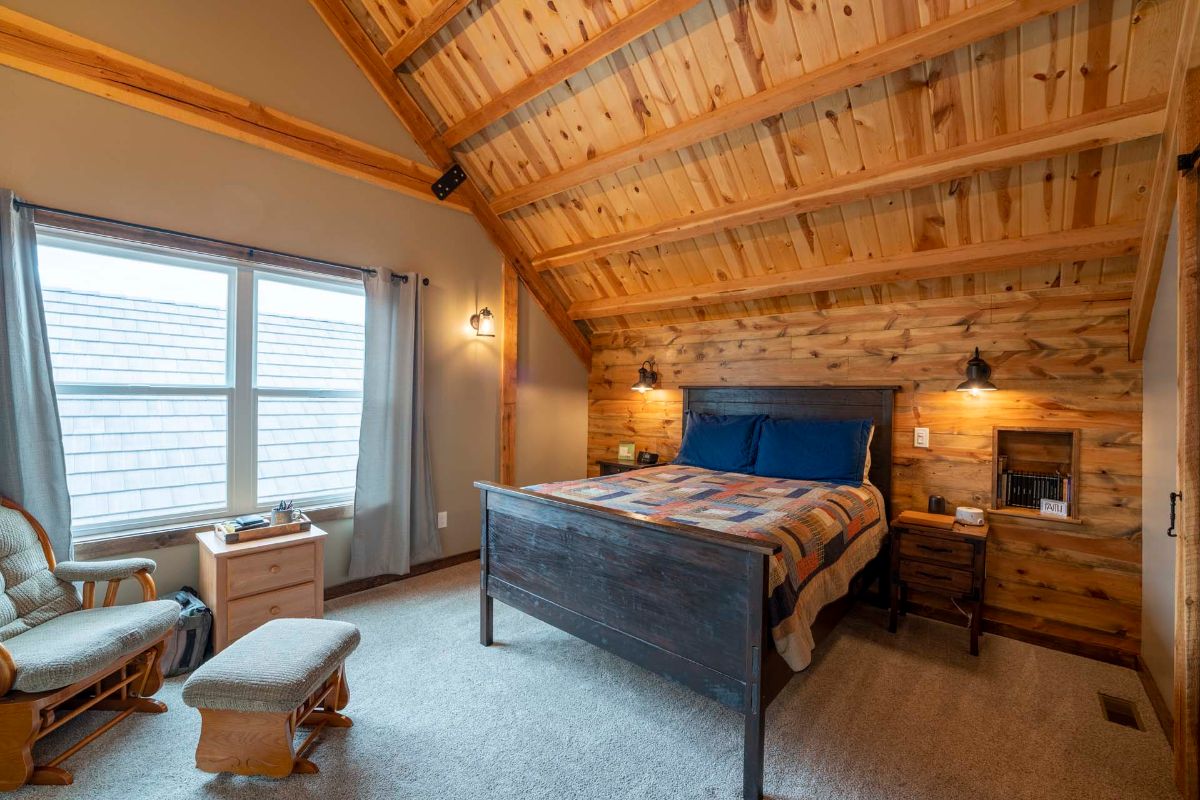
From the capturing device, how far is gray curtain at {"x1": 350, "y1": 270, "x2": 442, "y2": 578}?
335 centimetres

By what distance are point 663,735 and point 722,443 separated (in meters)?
2.16

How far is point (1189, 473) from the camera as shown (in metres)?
1.64

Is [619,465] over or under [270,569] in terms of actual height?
over

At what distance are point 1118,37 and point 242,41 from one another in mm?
4175

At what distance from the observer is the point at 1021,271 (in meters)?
2.83

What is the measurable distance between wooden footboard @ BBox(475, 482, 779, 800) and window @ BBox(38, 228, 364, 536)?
58.5 inches

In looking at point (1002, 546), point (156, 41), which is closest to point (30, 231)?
point (156, 41)

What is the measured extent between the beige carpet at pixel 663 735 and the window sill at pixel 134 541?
29.3 inches

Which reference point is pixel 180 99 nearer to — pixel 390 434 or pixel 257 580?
pixel 390 434

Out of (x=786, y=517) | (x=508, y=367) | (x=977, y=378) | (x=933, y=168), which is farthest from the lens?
(x=508, y=367)

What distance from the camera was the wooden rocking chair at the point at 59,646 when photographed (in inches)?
62.7

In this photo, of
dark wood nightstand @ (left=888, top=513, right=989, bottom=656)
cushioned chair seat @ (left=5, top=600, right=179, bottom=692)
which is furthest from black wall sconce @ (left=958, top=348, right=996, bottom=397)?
cushioned chair seat @ (left=5, top=600, right=179, bottom=692)

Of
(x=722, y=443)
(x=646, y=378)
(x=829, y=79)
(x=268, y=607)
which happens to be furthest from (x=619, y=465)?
(x=829, y=79)

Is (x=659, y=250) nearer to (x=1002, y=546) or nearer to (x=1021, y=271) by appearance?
(x=1021, y=271)
